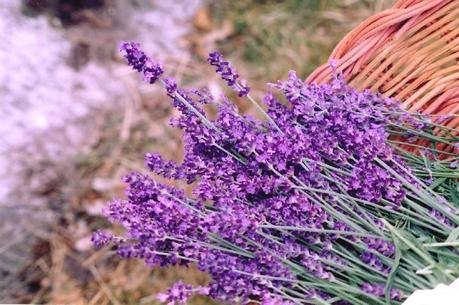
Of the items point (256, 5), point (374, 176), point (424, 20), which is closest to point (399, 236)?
point (374, 176)

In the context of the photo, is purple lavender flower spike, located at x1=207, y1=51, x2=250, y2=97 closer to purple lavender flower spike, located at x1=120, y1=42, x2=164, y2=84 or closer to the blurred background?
purple lavender flower spike, located at x1=120, y1=42, x2=164, y2=84

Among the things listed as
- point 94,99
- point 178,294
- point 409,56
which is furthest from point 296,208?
point 94,99

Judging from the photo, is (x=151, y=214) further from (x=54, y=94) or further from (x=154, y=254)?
(x=54, y=94)

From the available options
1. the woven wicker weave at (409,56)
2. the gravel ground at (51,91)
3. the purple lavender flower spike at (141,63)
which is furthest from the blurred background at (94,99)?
the purple lavender flower spike at (141,63)

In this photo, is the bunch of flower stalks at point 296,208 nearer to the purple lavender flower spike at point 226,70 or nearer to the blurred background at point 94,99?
the purple lavender flower spike at point 226,70

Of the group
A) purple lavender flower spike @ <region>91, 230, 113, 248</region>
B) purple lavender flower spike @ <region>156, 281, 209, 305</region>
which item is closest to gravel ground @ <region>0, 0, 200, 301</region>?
purple lavender flower spike @ <region>91, 230, 113, 248</region>

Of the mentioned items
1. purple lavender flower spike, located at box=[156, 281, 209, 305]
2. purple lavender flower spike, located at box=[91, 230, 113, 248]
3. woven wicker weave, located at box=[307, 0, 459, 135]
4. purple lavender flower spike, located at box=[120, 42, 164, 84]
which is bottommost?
purple lavender flower spike, located at box=[156, 281, 209, 305]
